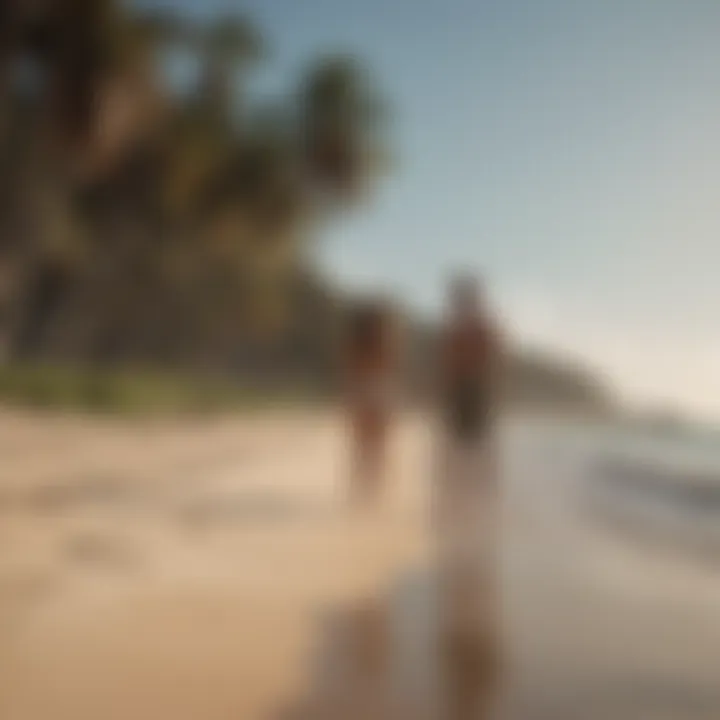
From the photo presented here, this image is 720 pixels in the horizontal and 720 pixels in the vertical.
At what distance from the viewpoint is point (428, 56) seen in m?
1.12

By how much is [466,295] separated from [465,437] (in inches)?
8.2

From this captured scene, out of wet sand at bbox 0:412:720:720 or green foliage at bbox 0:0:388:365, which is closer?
wet sand at bbox 0:412:720:720

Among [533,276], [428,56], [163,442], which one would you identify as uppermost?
[428,56]

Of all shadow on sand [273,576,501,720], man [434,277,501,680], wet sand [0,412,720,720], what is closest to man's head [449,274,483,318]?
man [434,277,501,680]

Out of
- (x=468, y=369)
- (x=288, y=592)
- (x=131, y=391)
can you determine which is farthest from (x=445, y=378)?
(x=131, y=391)

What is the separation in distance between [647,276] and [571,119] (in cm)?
26

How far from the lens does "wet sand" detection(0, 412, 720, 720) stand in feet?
2.55

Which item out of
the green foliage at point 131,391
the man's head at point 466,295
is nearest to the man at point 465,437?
the man's head at point 466,295

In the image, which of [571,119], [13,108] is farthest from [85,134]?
[571,119]

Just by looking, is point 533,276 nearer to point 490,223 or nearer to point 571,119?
point 490,223

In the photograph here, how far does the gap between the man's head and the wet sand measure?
184 mm

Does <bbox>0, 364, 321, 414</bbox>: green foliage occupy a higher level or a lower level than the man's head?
lower

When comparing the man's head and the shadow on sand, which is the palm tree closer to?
the man's head

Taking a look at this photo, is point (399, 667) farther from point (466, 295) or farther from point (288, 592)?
point (466, 295)
